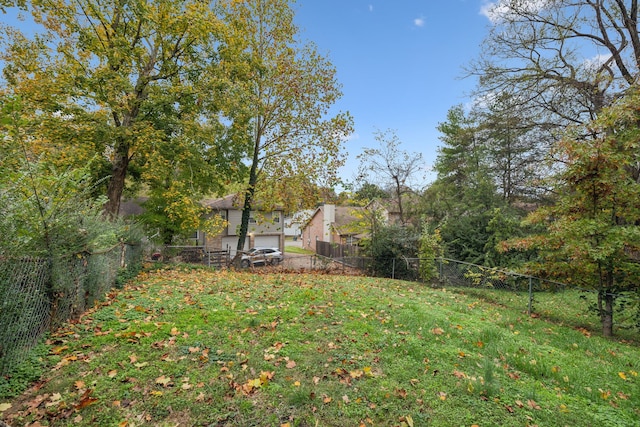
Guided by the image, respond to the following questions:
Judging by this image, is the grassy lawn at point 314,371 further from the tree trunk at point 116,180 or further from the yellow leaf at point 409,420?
the tree trunk at point 116,180

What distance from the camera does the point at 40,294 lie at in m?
3.90

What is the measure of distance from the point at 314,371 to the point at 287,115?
1429cm

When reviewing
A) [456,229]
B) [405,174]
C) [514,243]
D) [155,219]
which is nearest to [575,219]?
[514,243]

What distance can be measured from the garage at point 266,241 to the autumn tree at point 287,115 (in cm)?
1426

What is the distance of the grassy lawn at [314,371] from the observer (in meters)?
2.87

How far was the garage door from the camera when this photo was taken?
30547mm

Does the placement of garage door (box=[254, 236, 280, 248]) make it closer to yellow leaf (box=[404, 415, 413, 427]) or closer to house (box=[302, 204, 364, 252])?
house (box=[302, 204, 364, 252])

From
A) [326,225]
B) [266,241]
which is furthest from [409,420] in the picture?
[266,241]

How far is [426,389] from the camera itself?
334 cm

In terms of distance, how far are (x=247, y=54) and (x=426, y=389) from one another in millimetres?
15102

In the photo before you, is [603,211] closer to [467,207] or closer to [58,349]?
[467,207]

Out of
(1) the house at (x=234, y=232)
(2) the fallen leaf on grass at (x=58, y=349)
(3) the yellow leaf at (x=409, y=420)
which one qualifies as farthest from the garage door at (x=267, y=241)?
(3) the yellow leaf at (x=409, y=420)

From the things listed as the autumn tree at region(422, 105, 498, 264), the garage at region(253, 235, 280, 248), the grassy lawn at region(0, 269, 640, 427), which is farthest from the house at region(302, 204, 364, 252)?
the grassy lawn at region(0, 269, 640, 427)

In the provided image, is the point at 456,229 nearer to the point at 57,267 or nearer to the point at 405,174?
the point at 405,174
